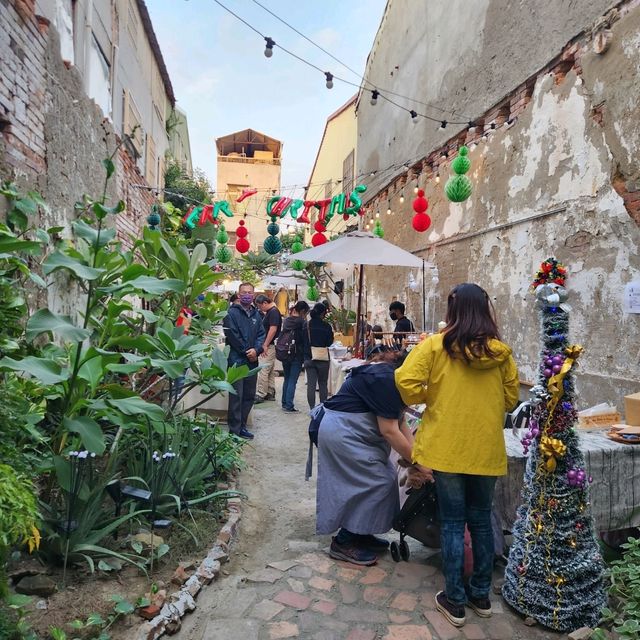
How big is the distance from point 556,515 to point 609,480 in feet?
1.98

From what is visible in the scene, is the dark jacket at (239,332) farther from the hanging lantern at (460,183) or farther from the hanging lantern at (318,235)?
the hanging lantern at (460,183)

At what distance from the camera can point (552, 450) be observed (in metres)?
2.43

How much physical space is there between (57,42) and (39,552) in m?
4.47

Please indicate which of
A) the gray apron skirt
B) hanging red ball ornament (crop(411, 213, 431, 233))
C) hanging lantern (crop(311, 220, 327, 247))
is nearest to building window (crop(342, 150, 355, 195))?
hanging lantern (crop(311, 220, 327, 247))

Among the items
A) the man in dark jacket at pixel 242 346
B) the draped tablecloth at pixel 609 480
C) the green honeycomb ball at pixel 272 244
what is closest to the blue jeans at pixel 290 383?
the man in dark jacket at pixel 242 346

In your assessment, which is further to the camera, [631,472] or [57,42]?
[57,42]

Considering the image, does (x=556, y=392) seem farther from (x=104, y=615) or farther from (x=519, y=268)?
(x=519, y=268)

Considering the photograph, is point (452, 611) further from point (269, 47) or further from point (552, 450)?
point (269, 47)

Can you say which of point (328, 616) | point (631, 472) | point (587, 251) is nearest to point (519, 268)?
point (587, 251)

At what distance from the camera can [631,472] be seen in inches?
112

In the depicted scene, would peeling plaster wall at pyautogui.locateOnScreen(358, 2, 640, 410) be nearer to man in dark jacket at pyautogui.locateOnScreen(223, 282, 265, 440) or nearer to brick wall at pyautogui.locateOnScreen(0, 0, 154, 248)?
man in dark jacket at pyautogui.locateOnScreen(223, 282, 265, 440)

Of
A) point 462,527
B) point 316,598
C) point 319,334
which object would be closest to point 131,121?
point 319,334

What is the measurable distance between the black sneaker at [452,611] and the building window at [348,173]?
570 inches

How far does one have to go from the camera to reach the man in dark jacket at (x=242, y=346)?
18.1ft
